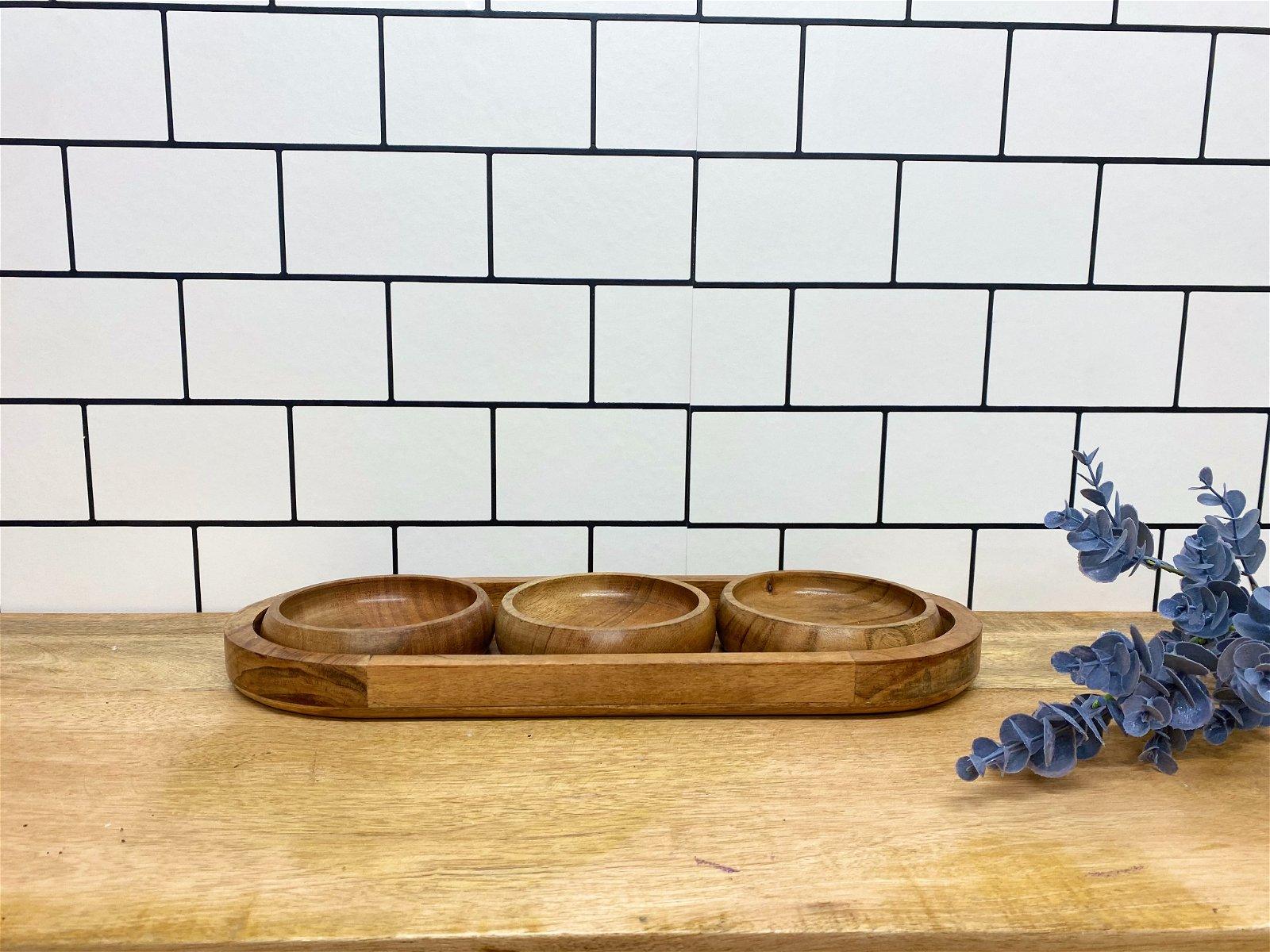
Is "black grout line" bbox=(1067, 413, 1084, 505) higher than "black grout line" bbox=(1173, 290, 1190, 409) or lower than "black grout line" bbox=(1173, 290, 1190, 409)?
lower

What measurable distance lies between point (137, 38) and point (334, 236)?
0.75 feet

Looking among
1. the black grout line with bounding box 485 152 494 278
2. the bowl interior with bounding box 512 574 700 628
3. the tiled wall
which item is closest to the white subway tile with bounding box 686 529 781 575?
the tiled wall

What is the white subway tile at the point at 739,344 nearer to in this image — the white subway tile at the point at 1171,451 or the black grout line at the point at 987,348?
the black grout line at the point at 987,348

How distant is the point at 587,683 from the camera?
60 cm

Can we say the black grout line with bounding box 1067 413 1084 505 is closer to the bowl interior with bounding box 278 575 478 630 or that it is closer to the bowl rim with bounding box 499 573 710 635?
the bowl rim with bounding box 499 573 710 635

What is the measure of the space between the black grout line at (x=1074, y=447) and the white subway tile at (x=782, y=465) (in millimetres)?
190

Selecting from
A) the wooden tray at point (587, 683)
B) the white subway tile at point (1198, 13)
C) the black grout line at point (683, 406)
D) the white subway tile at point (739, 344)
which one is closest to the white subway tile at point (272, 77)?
the black grout line at point (683, 406)

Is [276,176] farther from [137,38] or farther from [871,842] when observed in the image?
[871,842]

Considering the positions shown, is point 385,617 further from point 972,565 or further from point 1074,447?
point 1074,447

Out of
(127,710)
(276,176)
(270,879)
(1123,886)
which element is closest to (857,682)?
(1123,886)

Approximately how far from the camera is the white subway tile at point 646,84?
0.75 meters

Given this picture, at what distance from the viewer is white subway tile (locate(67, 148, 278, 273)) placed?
0.75 metres

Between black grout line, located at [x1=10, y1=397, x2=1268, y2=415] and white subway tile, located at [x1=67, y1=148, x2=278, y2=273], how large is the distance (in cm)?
12

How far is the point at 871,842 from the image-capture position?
459 mm
